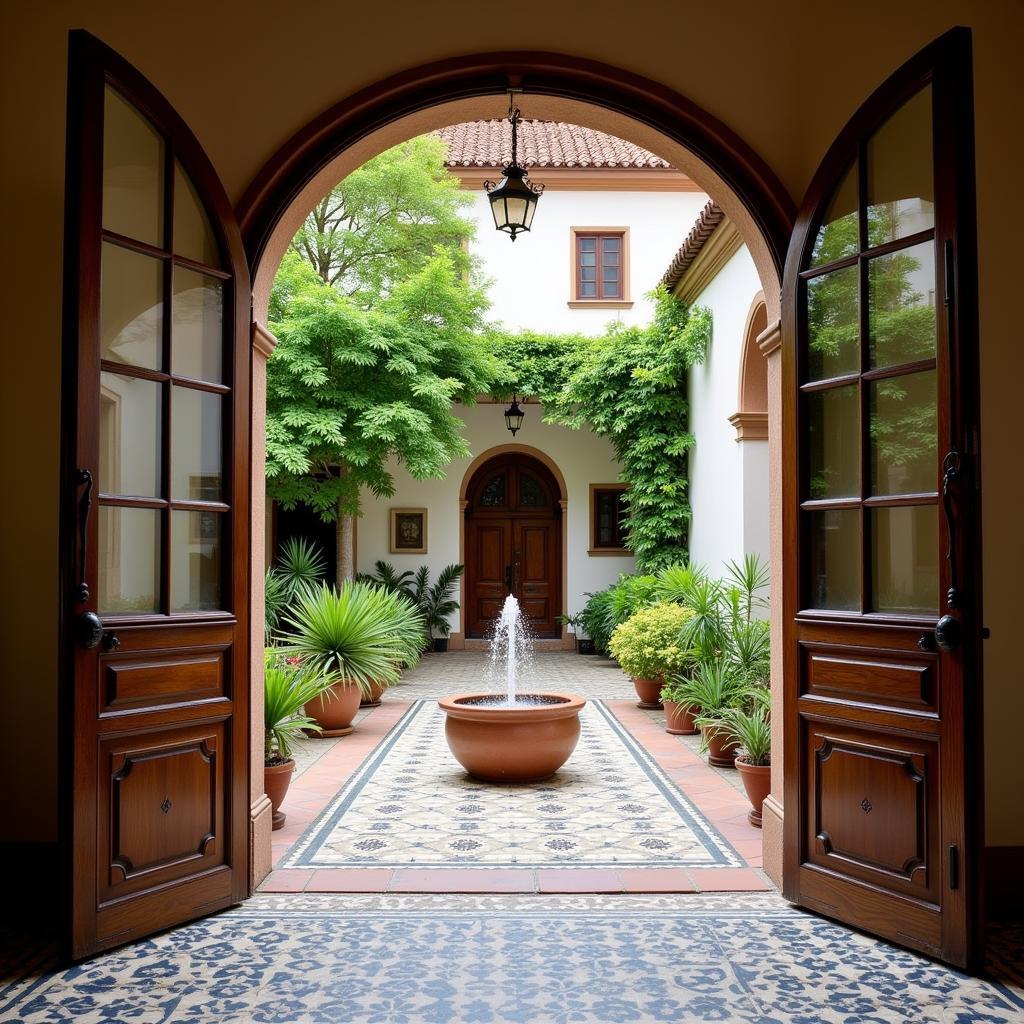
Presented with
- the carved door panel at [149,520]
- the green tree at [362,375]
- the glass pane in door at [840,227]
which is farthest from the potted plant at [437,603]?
the glass pane in door at [840,227]

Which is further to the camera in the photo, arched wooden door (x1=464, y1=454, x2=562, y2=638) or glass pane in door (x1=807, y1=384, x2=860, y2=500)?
arched wooden door (x1=464, y1=454, x2=562, y2=638)

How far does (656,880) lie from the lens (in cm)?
431

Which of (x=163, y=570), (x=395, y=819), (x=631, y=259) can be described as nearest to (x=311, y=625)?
(x=395, y=819)

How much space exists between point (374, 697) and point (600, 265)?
28.7ft

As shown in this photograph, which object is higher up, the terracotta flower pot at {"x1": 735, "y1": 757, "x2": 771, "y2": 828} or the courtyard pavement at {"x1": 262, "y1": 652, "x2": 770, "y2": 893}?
the terracotta flower pot at {"x1": 735, "y1": 757, "x2": 771, "y2": 828}

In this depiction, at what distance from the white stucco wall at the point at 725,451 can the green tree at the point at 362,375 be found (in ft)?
9.56

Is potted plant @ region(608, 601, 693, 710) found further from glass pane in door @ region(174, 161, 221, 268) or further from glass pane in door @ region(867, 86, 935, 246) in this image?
glass pane in door @ region(174, 161, 221, 268)

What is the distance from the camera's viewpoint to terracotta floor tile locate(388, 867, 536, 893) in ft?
13.7

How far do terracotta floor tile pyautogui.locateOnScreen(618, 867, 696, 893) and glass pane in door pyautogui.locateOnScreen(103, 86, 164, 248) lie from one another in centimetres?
335

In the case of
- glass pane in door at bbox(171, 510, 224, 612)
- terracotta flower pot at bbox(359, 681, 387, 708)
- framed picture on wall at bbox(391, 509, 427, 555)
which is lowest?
terracotta flower pot at bbox(359, 681, 387, 708)

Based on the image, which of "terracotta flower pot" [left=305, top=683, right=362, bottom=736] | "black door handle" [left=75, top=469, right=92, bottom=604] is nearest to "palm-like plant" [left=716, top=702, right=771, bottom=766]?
"black door handle" [left=75, top=469, right=92, bottom=604]

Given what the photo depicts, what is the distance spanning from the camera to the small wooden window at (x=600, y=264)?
15.6 m

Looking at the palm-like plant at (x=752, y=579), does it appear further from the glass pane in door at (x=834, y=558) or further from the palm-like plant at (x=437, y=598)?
the palm-like plant at (x=437, y=598)

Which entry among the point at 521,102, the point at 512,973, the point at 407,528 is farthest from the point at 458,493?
the point at 512,973
